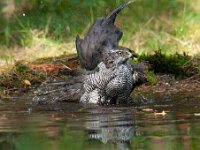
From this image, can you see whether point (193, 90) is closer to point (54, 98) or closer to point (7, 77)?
point (54, 98)

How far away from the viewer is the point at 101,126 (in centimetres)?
771

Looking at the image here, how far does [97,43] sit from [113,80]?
1.06 metres

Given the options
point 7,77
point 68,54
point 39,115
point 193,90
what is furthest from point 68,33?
point 39,115

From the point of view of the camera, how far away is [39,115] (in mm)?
8742

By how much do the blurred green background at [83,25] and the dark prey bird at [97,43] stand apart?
1.96 m

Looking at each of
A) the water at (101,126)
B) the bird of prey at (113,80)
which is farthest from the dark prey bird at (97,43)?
the water at (101,126)

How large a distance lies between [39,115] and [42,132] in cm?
130

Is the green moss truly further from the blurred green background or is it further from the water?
Answer: the water

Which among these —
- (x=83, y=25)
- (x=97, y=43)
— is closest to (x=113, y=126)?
(x=97, y=43)

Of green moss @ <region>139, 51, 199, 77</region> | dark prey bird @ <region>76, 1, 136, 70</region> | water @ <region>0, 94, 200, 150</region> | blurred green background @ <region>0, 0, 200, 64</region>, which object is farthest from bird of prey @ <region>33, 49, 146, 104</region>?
blurred green background @ <region>0, 0, 200, 64</region>

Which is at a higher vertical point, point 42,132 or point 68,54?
point 68,54

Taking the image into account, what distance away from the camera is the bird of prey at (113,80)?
9.07 meters

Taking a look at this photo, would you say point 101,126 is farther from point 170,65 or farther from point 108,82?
point 170,65

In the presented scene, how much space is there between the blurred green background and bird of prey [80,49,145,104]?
2.90m
